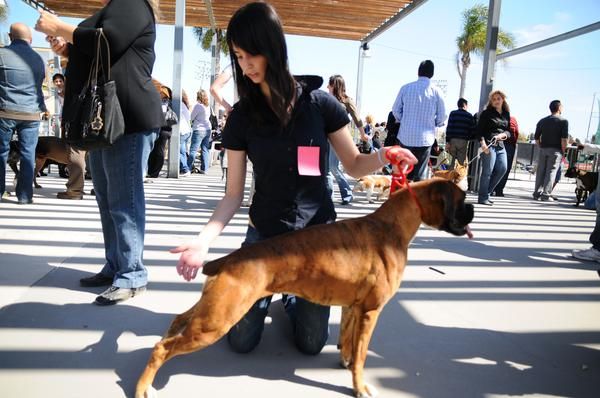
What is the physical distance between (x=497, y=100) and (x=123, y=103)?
323 inches

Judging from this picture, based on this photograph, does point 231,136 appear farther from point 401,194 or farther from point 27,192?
point 27,192

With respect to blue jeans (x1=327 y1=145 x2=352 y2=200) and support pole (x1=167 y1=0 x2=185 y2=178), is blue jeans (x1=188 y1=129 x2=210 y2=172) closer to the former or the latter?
support pole (x1=167 y1=0 x2=185 y2=178)

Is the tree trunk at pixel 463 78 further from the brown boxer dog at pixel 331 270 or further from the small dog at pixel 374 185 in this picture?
the brown boxer dog at pixel 331 270

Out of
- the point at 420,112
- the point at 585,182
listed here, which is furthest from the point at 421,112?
the point at 585,182

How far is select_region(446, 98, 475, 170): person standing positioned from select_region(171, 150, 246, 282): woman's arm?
339 inches

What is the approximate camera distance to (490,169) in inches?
357

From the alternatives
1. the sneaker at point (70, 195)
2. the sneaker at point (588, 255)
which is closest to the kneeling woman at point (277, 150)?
the sneaker at point (588, 255)

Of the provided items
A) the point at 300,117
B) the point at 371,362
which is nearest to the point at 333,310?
the point at 371,362

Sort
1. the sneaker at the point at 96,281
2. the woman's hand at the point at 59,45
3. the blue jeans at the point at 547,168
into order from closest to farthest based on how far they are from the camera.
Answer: the woman's hand at the point at 59,45 < the sneaker at the point at 96,281 < the blue jeans at the point at 547,168

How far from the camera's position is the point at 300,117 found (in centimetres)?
251

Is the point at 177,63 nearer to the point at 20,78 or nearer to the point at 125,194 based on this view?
the point at 20,78

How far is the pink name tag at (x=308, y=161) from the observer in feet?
8.05

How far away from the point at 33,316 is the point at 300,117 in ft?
7.62

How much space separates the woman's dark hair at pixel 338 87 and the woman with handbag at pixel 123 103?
409 cm
